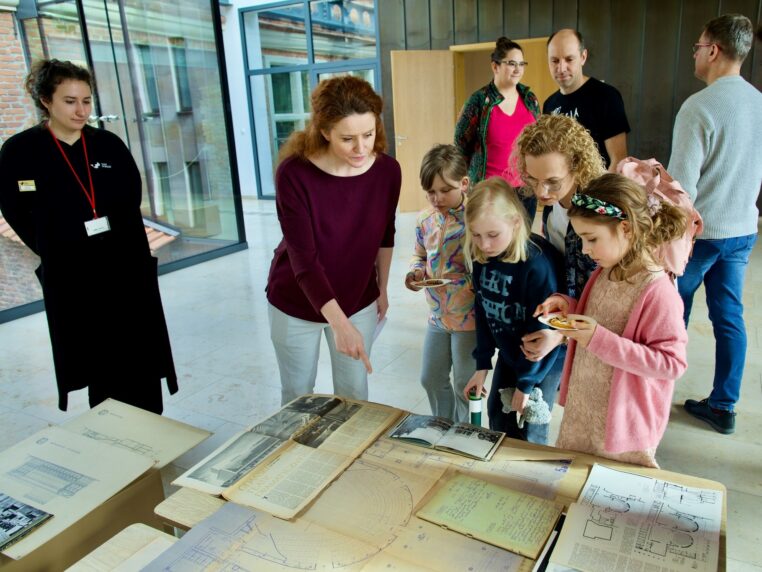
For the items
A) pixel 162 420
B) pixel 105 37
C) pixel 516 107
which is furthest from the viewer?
pixel 105 37

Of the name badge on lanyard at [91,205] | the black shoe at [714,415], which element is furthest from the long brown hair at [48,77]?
the black shoe at [714,415]

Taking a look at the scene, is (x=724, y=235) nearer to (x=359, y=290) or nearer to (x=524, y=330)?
(x=524, y=330)

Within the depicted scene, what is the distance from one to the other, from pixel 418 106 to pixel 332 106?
19.7 feet

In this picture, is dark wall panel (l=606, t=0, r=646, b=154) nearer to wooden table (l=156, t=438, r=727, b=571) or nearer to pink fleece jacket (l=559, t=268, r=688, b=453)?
pink fleece jacket (l=559, t=268, r=688, b=453)

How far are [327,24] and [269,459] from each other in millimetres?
8052

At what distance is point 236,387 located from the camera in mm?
2953

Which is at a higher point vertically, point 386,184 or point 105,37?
point 105,37

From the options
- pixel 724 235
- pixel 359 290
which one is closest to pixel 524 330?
pixel 359 290

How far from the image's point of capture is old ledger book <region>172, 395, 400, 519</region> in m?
1.20

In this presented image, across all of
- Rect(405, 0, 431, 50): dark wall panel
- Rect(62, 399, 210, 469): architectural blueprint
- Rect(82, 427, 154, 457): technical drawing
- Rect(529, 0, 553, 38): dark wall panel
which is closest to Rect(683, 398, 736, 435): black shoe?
Rect(62, 399, 210, 469): architectural blueprint

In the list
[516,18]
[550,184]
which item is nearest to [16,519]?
[550,184]

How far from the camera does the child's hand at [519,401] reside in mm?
1646

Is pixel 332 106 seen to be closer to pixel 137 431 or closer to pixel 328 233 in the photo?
pixel 328 233

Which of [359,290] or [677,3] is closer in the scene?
[359,290]
